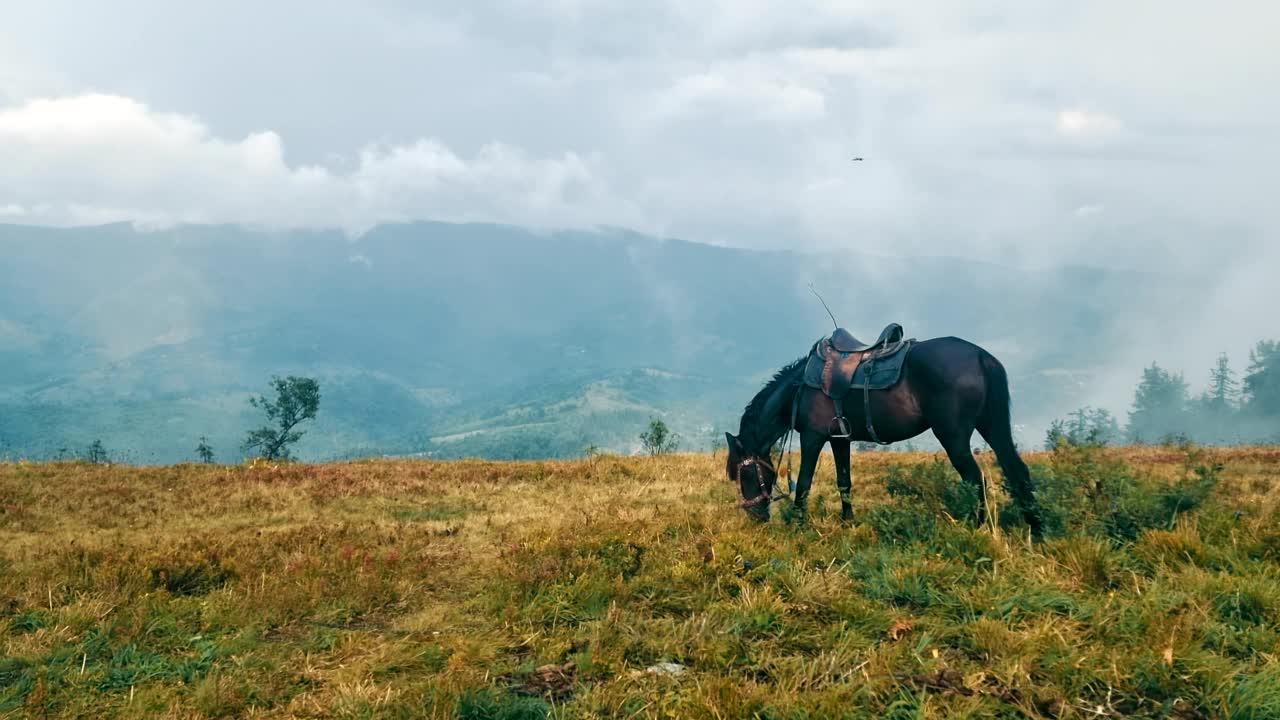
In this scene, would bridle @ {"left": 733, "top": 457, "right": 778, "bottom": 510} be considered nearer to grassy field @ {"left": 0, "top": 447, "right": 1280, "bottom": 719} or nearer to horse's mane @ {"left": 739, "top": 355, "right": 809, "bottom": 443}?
grassy field @ {"left": 0, "top": 447, "right": 1280, "bottom": 719}

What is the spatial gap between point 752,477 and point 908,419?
7.67ft

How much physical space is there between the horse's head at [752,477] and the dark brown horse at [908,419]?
0.01 meters

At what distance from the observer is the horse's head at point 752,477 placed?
1031 centimetres

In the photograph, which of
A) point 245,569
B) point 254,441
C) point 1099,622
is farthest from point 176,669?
point 254,441

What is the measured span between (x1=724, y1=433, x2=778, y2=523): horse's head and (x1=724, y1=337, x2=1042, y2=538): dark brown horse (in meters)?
0.01

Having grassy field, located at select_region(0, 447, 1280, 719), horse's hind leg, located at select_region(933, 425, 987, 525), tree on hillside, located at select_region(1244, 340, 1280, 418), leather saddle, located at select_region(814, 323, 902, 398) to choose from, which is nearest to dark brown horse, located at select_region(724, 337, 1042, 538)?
horse's hind leg, located at select_region(933, 425, 987, 525)

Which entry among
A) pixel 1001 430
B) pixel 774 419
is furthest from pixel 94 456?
pixel 1001 430

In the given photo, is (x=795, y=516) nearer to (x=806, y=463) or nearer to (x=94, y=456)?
(x=806, y=463)

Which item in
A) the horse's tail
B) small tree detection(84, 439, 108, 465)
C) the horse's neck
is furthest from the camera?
small tree detection(84, 439, 108, 465)

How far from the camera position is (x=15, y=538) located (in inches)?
442

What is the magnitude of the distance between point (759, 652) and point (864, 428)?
16.4ft

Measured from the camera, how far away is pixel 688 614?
6.84 metres

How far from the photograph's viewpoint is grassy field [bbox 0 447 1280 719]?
16.6 feet

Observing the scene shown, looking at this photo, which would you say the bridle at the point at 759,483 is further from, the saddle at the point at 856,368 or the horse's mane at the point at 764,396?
the saddle at the point at 856,368
